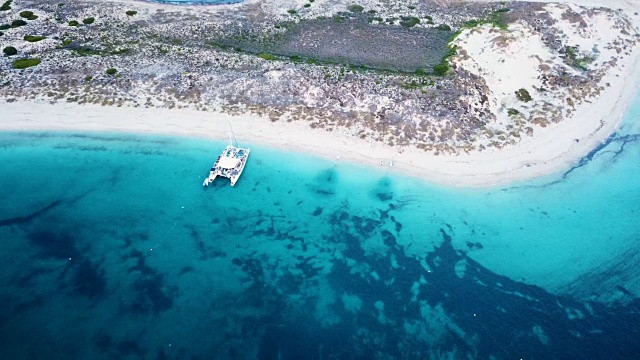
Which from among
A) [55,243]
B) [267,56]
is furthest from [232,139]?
[55,243]

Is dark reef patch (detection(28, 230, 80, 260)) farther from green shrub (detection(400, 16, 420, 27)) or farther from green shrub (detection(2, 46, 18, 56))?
green shrub (detection(400, 16, 420, 27))

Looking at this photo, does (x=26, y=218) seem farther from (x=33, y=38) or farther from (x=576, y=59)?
(x=576, y=59)

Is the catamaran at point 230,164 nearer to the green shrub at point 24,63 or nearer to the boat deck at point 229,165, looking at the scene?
the boat deck at point 229,165

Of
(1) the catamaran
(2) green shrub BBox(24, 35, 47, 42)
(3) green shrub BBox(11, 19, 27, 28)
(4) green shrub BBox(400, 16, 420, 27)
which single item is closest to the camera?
(1) the catamaran

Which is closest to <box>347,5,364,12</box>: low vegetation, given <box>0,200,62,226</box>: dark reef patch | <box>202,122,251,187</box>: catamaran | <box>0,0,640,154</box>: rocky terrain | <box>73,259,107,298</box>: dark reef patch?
<box>0,0,640,154</box>: rocky terrain

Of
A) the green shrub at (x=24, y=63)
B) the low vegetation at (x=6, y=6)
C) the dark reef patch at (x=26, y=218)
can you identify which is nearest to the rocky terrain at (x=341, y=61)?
the green shrub at (x=24, y=63)

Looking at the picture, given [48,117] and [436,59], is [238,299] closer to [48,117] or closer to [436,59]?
[48,117]
